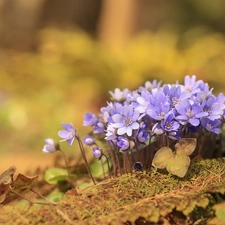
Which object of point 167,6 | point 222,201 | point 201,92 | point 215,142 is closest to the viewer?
point 222,201

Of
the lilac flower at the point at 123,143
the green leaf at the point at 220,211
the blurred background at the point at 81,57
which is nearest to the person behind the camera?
the green leaf at the point at 220,211

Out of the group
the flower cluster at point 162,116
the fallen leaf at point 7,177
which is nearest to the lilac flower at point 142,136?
the flower cluster at point 162,116

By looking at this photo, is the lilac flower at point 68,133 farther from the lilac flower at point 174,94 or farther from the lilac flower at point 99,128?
the lilac flower at point 174,94

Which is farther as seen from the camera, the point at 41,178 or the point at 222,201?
the point at 41,178

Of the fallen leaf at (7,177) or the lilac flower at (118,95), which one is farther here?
the lilac flower at (118,95)

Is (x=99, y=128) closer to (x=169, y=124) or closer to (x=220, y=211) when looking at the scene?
(x=169, y=124)

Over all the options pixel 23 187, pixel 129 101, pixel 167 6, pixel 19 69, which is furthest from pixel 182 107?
pixel 167 6

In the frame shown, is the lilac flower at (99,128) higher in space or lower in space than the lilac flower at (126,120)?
higher

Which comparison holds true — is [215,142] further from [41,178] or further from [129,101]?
[41,178]
